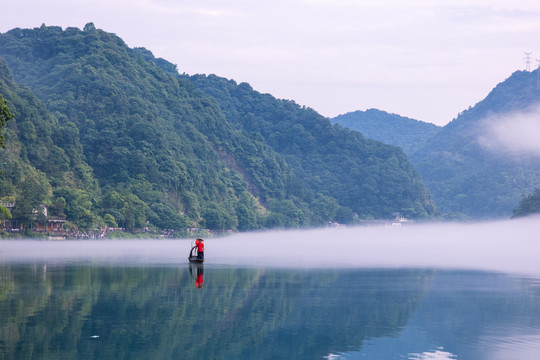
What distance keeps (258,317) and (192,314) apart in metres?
2.80

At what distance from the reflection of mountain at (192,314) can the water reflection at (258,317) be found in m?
0.05

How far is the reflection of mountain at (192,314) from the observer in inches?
1040

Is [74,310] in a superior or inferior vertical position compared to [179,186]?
inferior

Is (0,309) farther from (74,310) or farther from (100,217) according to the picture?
(100,217)

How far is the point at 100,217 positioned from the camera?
440 feet

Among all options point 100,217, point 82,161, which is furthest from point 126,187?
point 100,217

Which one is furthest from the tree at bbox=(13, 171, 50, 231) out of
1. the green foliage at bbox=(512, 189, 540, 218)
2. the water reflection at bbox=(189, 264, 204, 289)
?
the green foliage at bbox=(512, 189, 540, 218)

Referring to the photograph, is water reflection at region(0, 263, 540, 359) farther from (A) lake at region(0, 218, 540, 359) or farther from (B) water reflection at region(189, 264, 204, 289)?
(B) water reflection at region(189, 264, 204, 289)

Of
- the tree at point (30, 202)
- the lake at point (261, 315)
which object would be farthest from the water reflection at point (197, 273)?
the tree at point (30, 202)

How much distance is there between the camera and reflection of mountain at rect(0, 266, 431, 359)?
26422 millimetres

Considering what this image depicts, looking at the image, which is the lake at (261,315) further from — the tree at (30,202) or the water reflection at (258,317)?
the tree at (30,202)

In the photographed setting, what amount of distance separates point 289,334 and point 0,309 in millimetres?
12408

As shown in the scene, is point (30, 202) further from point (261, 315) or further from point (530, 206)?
point (530, 206)

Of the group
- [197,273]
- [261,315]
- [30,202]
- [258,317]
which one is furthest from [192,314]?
[30,202]
